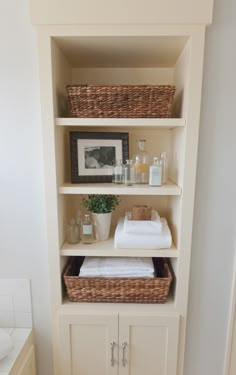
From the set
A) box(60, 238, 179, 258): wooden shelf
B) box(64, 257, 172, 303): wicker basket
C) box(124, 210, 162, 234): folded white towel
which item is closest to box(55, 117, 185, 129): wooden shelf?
box(124, 210, 162, 234): folded white towel

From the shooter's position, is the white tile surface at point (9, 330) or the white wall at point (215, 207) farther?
the white tile surface at point (9, 330)

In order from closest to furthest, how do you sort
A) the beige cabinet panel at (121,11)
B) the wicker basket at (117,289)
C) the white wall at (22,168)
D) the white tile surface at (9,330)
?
the beige cabinet panel at (121,11), the white wall at (22,168), the wicker basket at (117,289), the white tile surface at (9,330)

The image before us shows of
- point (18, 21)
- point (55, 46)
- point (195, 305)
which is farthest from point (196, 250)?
point (18, 21)

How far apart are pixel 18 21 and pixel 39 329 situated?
144 cm

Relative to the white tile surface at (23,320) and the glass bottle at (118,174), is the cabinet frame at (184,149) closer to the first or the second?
the white tile surface at (23,320)

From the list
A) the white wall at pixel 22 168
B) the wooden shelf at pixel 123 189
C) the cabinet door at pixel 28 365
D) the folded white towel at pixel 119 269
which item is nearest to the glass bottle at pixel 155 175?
the wooden shelf at pixel 123 189

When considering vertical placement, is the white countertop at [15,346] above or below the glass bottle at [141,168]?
below

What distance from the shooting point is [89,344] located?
121 cm

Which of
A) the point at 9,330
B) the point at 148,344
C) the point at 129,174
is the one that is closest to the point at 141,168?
the point at 129,174

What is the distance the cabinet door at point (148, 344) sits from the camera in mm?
1167

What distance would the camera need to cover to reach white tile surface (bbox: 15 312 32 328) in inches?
50.2

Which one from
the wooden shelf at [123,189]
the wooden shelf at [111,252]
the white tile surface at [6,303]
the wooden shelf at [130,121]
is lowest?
the white tile surface at [6,303]

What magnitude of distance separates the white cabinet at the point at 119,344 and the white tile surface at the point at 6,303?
29 cm

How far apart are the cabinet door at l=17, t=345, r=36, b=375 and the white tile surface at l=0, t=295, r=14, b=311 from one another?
23 centimetres
